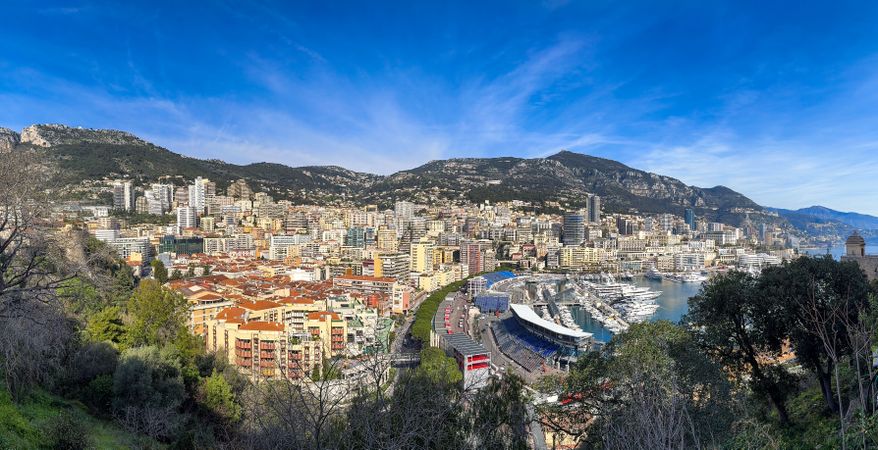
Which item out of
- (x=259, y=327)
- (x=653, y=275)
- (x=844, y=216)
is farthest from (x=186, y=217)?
(x=844, y=216)

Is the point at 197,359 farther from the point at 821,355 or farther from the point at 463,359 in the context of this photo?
the point at 821,355

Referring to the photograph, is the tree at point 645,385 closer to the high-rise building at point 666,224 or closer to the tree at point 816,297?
the tree at point 816,297

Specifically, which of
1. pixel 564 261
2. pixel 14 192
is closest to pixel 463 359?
pixel 14 192

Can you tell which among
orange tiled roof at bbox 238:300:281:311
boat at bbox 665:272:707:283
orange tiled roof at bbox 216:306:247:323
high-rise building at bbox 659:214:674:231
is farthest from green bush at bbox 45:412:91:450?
high-rise building at bbox 659:214:674:231

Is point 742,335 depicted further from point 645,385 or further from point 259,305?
point 259,305

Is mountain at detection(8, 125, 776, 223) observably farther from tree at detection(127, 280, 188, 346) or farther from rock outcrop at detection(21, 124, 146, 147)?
tree at detection(127, 280, 188, 346)

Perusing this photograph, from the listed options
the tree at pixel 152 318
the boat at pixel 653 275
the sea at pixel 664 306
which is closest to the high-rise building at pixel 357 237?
the sea at pixel 664 306
